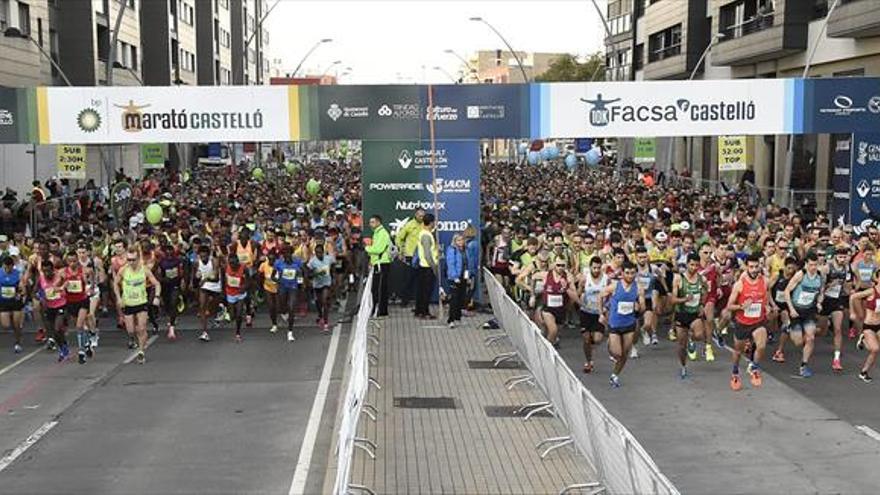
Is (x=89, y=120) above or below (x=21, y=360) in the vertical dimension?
above

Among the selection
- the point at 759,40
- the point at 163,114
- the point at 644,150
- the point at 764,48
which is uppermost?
the point at 759,40

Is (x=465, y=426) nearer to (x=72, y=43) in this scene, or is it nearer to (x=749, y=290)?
(x=749, y=290)

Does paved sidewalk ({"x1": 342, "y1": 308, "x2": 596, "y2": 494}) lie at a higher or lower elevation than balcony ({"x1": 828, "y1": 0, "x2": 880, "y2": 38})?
lower

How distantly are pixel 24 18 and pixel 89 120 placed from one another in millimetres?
25392

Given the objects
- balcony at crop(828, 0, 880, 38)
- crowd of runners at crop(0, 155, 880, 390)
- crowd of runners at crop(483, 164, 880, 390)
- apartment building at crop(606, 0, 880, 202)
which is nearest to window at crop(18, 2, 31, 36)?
crowd of runners at crop(0, 155, 880, 390)

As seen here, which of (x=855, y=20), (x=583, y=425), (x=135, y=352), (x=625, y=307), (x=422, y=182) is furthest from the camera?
(x=855, y=20)

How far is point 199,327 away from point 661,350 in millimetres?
8205

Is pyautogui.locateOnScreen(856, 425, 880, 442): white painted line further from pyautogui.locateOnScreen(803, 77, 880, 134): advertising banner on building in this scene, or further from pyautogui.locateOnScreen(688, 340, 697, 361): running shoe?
pyautogui.locateOnScreen(803, 77, 880, 134): advertising banner on building

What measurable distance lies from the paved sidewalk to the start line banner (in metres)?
5.52

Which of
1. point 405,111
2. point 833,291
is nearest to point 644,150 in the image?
point 405,111

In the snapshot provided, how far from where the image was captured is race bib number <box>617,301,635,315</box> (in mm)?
12391

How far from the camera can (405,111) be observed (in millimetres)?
18438

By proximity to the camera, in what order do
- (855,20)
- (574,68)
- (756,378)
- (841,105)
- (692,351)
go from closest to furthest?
(756,378) < (692,351) < (841,105) < (855,20) < (574,68)

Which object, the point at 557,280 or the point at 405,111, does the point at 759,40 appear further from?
the point at 557,280
